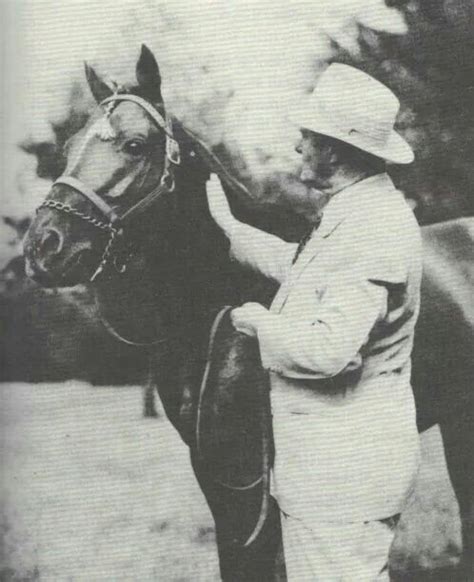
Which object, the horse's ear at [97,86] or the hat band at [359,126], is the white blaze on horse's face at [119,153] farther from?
the hat band at [359,126]

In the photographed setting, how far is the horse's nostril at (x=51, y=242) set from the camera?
125 inches

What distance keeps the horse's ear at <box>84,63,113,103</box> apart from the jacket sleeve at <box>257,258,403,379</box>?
111 centimetres

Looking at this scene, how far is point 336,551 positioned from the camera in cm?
310

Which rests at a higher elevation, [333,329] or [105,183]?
[105,183]

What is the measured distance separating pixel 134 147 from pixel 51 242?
1.56ft

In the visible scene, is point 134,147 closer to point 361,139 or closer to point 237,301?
point 237,301

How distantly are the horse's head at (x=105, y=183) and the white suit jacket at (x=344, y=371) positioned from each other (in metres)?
0.63

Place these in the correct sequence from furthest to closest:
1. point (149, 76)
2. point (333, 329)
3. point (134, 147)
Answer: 1. point (149, 76)
2. point (134, 147)
3. point (333, 329)

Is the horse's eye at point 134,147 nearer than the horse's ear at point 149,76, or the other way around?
the horse's eye at point 134,147

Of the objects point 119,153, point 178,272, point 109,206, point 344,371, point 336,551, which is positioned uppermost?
point 119,153

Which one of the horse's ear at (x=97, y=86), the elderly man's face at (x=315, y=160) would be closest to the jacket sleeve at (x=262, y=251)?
the elderly man's face at (x=315, y=160)

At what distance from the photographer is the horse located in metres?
3.19

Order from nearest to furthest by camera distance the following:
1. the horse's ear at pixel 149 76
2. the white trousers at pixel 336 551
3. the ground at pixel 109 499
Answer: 1. the white trousers at pixel 336 551
2. the ground at pixel 109 499
3. the horse's ear at pixel 149 76

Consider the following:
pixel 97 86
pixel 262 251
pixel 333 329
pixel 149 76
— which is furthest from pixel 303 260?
pixel 97 86
